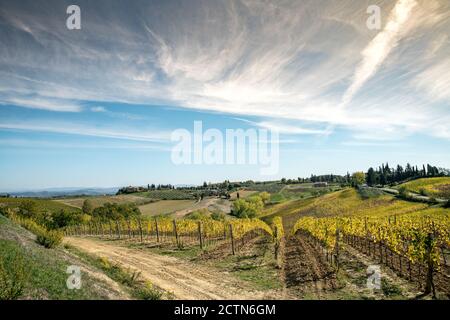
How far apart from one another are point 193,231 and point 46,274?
31.6 metres

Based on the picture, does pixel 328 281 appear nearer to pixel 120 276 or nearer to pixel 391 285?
pixel 391 285

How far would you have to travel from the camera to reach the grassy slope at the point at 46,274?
8.97 meters

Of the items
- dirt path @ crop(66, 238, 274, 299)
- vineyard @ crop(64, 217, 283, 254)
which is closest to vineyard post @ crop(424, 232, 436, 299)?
dirt path @ crop(66, 238, 274, 299)

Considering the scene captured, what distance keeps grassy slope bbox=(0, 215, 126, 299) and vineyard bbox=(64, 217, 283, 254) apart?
1555cm

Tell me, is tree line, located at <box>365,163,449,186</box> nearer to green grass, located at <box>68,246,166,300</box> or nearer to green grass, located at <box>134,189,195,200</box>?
green grass, located at <box>134,189,195,200</box>

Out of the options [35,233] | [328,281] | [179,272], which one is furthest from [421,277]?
[35,233]

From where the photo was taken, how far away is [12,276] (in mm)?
8891

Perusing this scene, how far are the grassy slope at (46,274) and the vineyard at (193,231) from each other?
15.6 metres

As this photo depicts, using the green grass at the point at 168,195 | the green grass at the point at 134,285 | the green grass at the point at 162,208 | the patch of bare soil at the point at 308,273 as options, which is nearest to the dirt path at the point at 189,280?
the green grass at the point at 134,285

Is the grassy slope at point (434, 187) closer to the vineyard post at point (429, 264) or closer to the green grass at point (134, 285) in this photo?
the vineyard post at point (429, 264)

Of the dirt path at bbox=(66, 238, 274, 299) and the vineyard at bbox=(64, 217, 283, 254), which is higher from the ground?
the dirt path at bbox=(66, 238, 274, 299)

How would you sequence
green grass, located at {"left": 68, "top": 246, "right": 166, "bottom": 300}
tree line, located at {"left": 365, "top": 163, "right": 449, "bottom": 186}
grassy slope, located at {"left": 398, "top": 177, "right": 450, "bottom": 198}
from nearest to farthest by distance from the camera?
green grass, located at {"left": 68, "top": 246, "right": 166, "bottom": 300}, grassy slope, located at {"left": 398, "top": 177, "right": 450, "bottom": 198}, tree line, located at {"left": 365, "top": 163, "right": 449, "bottom": 186}

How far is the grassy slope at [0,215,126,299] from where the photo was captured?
8.97 metres
